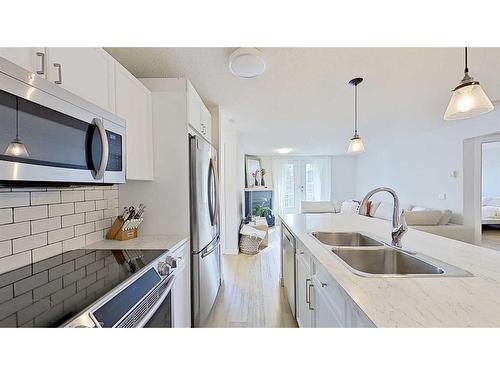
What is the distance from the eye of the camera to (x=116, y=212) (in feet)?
6.35

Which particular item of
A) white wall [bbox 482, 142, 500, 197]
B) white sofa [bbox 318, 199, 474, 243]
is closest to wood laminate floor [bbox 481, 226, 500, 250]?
white sofa [bbox 318, 199, 474, 243]

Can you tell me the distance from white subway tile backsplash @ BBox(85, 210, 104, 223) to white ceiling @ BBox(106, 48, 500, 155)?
1180 millimetres

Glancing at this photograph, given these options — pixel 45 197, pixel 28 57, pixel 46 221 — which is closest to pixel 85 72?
pixel 28 57

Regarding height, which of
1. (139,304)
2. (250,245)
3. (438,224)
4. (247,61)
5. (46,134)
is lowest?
(250,245)

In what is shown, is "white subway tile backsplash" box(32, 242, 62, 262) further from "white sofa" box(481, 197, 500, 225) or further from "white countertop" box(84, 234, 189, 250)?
"white sofa" box(481, 197, 500, 225)

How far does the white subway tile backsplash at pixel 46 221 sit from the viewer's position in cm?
112

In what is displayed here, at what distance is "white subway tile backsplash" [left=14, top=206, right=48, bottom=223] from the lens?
1151mm

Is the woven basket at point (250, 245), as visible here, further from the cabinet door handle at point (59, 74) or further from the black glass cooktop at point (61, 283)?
the cabinet door handle at point (59, 74)

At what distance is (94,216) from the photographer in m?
1.67

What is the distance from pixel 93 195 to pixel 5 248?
0.60 meters

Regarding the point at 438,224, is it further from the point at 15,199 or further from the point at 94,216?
the point at 15,199

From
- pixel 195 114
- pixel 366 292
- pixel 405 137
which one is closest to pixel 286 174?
pixel 405 137
